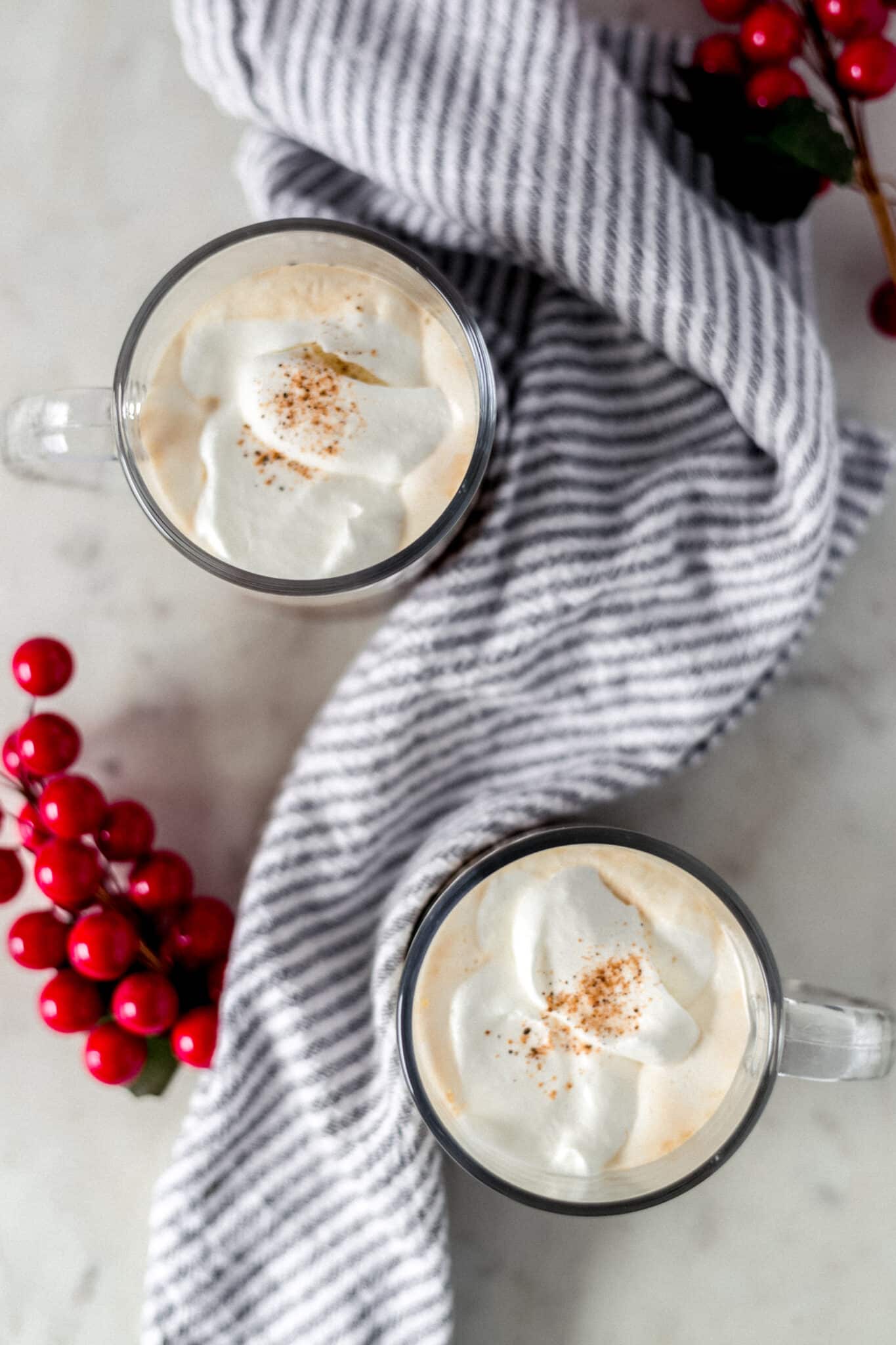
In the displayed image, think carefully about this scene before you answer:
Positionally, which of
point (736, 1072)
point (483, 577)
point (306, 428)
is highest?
point (306, 428)

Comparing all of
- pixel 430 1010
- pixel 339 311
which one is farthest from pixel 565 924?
pixel 339 311

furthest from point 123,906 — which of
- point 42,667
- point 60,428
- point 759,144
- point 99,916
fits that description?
point 759,144

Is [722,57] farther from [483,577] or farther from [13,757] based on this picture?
[13,757]

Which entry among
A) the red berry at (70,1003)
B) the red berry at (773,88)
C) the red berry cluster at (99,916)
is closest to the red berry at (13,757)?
the red berry cluster at (99,916)

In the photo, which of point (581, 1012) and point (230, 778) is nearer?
point (581, 1012)

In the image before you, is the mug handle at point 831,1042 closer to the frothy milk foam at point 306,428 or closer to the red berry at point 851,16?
the frothy milk foam at point 306,428

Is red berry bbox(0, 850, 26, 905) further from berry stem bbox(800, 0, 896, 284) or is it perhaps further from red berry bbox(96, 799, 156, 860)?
berry stem bbox(800, 0, 896, 284)

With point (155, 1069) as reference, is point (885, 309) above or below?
above
